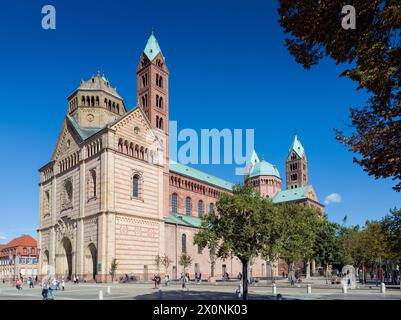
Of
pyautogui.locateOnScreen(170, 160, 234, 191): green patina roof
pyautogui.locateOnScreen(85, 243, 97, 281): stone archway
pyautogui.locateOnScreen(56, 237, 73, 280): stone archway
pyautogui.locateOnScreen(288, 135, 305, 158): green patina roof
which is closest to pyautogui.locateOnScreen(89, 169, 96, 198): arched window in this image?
pyautogui.locateOnScreen(85, 243, 97, 281): stone archway

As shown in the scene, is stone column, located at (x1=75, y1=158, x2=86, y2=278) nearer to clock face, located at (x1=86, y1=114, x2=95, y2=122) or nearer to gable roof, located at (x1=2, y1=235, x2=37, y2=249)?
clock face, located at (x1=86, y1=114, x2=95, y2=122)

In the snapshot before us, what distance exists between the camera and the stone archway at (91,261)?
184 feet

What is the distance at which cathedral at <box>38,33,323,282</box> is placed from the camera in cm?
5612

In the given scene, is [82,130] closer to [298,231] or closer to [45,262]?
[45,262]

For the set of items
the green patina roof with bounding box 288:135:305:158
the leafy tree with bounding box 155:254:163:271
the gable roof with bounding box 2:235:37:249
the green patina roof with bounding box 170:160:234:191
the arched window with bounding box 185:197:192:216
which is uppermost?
the green patina roof with bounding box 288:135:305:158

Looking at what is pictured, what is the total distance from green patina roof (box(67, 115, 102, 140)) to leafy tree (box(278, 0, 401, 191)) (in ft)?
171

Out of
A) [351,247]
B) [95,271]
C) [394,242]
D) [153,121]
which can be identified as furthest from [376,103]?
[153,121]

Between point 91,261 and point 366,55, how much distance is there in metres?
52.0

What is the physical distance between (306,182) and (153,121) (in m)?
65.8

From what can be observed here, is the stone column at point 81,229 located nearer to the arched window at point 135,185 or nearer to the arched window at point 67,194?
the arched window at point 67,194

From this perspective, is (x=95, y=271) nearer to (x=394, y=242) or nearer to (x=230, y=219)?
(x=230, y=219)

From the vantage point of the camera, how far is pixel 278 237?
3362 centimetres

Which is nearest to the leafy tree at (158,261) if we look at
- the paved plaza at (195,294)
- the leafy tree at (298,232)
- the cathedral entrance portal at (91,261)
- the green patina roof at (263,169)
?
the cathedral entrance portal at (91,261)
